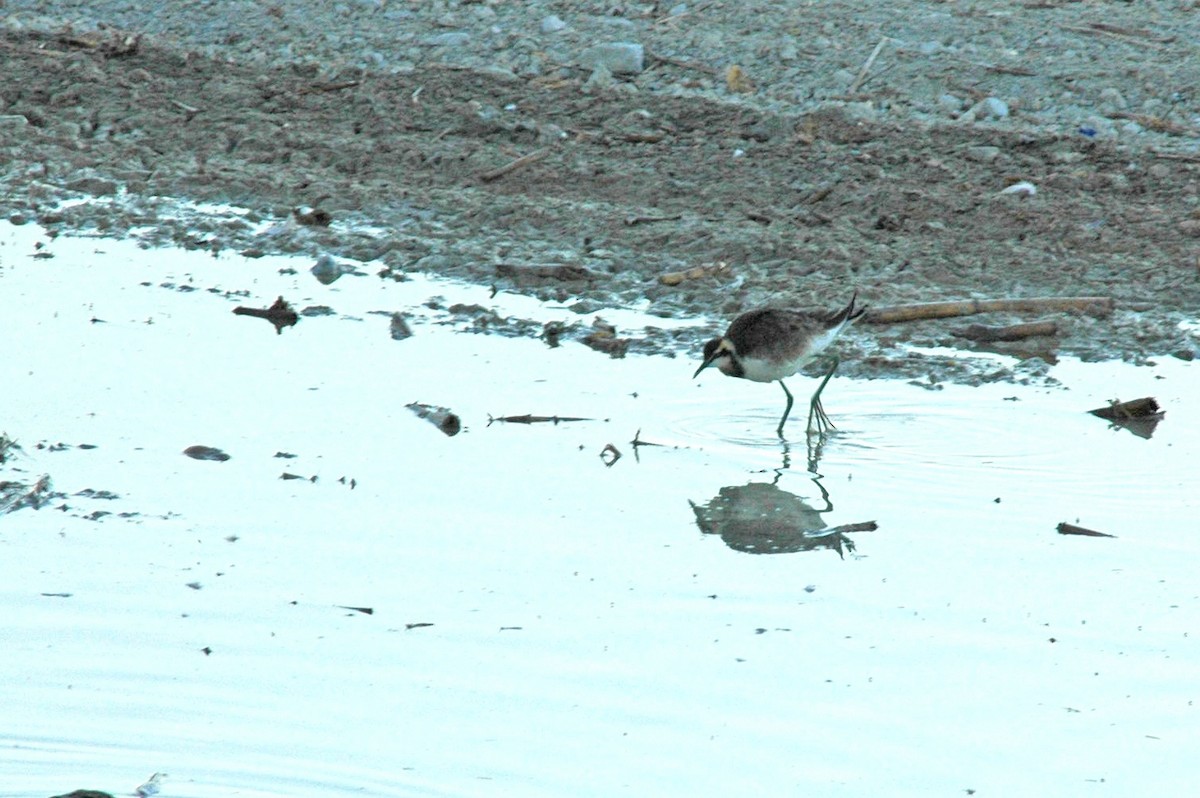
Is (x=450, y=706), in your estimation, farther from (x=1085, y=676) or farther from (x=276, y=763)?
(x=1085, y=676)

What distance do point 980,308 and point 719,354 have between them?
209 centimetres

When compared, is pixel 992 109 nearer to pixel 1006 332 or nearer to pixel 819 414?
pixel 1006 332

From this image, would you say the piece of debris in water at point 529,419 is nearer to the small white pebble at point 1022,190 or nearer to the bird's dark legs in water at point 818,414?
the bird's dark legs in water at point 818,414

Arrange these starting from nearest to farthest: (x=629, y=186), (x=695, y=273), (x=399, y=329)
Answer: (x=399, y=329), (x=695, y=273), (x=629, y=186)

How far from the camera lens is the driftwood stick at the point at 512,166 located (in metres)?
11.1

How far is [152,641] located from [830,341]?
360 cm

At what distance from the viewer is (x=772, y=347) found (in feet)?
23.6

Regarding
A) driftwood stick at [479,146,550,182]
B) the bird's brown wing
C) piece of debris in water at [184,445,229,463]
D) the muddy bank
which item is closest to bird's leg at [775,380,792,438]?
the bird's brown wing

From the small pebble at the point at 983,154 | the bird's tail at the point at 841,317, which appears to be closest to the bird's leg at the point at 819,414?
the bird's tail at the point at 841,317

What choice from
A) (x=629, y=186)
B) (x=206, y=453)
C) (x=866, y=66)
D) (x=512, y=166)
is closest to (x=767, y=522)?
(x=206, y=453)

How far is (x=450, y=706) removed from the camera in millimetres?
4730

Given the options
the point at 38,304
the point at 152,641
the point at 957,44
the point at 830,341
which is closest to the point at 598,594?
the point at 152,641

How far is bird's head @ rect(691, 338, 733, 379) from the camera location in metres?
7.28

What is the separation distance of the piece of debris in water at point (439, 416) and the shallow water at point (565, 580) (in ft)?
0.22
